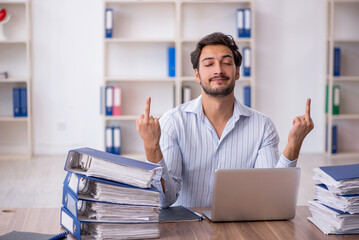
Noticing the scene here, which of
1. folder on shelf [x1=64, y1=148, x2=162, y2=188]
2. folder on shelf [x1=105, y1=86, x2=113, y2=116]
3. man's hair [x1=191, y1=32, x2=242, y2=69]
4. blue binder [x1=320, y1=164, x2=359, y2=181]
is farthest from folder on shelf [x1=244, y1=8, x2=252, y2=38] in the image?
folder on shelf [x1=64, y1=148, x2=162, y2=188]

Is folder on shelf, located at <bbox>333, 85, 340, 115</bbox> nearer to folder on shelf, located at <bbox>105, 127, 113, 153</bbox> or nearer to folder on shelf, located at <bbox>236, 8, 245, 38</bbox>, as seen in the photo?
folder on shelf, located at <bbox>236, 8, 245, 38</bbox>

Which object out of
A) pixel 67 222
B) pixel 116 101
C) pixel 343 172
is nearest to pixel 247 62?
pixel 116 101

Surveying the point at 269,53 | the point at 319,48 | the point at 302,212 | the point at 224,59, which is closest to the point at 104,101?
the point at 269,53

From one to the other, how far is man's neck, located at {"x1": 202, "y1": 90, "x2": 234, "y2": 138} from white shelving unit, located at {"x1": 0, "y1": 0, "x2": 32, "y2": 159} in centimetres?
343

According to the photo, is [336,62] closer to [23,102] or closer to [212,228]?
[23,102]

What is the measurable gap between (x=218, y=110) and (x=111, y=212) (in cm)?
89

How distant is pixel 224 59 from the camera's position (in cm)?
215

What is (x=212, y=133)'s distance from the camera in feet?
7.11

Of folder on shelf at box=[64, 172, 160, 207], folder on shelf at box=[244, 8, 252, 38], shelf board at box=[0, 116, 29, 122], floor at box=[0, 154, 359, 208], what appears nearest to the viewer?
folder on shelf at box=[64, 172, 160, 207]

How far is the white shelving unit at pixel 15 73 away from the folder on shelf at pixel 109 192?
3946 millimetres

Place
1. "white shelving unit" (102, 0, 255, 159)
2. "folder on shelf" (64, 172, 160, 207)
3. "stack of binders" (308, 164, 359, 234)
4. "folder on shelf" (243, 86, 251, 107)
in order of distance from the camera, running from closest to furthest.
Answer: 1. "folder on shelf" (64, 172, 160, 207)
2. "stack of binders" (308, 164, 359, 234)
3. "folder on shelf" (243, 86, 251, 107)
4. "white shelving unit" (102, 0, 255, 159)

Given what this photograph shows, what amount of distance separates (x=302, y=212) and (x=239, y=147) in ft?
1.62

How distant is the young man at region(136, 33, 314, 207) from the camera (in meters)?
2.12

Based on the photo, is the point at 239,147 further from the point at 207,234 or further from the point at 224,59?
the point at 207,234
